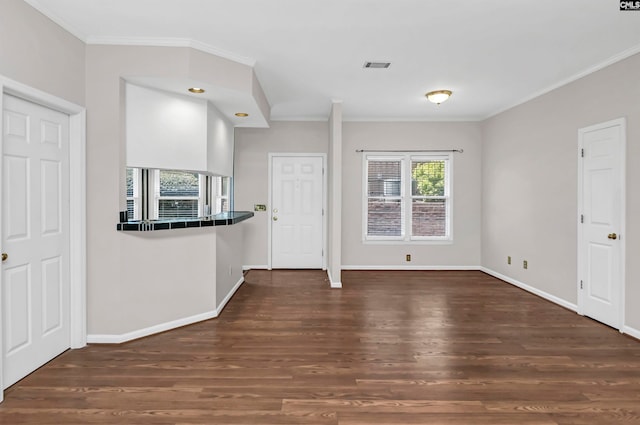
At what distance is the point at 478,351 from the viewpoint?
3.05 metres

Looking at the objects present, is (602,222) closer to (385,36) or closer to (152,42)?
(385,36)

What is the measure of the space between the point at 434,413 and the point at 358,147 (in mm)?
4863

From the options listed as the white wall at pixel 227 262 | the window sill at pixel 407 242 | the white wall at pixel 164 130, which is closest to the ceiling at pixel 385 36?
the white wall at pixel 164 130

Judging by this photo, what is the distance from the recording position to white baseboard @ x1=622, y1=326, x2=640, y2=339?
333 centimetres

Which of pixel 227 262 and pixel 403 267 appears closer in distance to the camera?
pixel 227 262

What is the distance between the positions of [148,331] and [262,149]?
382 cm

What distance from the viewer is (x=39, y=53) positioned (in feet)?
8.47

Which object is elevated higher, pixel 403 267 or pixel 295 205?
pixel 295 205

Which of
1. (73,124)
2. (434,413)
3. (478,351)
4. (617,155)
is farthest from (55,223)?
(617,155)

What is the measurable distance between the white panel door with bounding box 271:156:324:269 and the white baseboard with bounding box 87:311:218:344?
8.76ft

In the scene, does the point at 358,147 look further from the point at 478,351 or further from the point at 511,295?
the point at 478,351

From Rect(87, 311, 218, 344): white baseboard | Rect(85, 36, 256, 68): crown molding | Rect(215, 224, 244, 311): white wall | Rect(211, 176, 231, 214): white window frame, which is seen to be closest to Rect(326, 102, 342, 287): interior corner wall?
Rect(215, 224, 244, 311): white wall

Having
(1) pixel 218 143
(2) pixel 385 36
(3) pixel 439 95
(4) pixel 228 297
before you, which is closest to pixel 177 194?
(1) pixel 218 143

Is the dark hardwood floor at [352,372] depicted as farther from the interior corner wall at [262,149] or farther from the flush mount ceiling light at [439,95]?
the flush mount ceiling light at [439,95]
